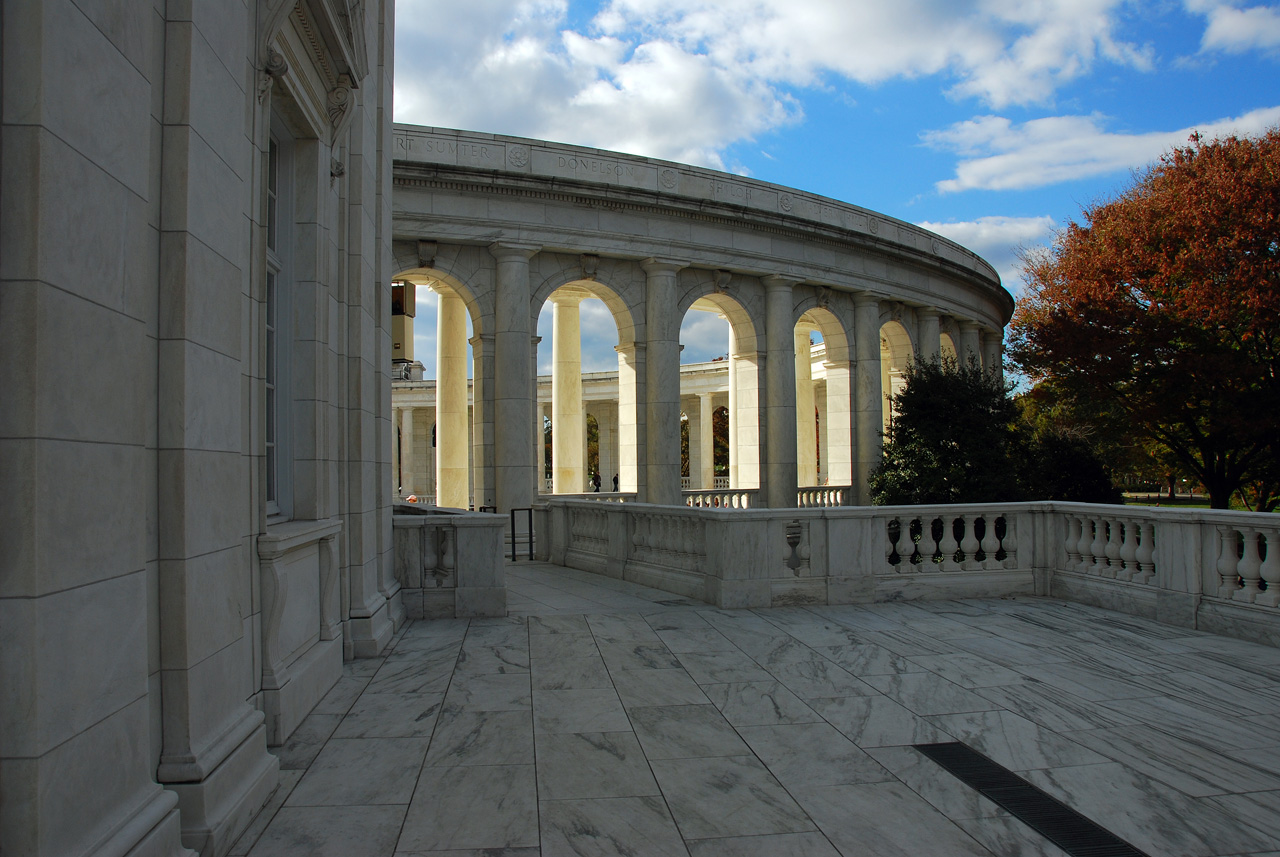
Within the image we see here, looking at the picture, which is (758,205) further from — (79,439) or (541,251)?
(79,439)

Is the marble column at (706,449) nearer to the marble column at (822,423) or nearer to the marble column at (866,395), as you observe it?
the marble column at (822,423)

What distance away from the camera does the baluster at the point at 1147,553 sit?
1211 cm

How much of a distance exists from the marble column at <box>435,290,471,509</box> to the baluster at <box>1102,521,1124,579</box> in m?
20.9

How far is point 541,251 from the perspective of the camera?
84.4 ft

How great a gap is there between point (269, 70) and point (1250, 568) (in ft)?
43.9

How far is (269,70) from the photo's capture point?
21.5 feet

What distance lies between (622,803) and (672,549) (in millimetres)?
9535

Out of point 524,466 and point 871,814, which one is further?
point 524,466

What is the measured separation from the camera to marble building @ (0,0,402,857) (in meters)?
3.40

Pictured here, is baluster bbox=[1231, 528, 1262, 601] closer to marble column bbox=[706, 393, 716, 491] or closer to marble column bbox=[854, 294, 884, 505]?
marble column bbox=[854, 294, 884, 505]

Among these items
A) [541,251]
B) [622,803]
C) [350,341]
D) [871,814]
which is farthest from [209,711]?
[541,251]

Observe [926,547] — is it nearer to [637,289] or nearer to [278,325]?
[278,325]

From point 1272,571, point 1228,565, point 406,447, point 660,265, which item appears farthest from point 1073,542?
point 406,447

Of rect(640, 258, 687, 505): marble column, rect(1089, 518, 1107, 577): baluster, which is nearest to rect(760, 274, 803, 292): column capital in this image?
rect(640, 258, 687, 505): marble column
